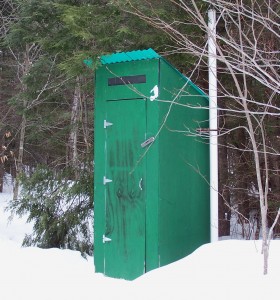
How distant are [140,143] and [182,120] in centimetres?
69

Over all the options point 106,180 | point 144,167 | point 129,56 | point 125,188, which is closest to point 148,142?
point 144,167

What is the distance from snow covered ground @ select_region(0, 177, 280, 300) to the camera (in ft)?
13.1

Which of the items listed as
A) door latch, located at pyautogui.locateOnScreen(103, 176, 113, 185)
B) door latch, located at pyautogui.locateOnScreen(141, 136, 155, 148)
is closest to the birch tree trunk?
door latch, located at pyautogui.locateOnScreen(103, 176, 113, 185)

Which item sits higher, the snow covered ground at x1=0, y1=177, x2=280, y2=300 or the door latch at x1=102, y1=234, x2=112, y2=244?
the door latch at x1=102, y1=234, x2=112, y2=244

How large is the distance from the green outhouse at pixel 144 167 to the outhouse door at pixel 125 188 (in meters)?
0.01

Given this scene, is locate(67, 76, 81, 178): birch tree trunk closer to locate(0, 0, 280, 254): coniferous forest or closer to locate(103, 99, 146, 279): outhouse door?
locate(0, 0, 280, 254): coniferous forest

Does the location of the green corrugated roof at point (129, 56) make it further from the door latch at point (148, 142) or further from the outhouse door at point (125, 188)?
the door latch at point (148, 142)

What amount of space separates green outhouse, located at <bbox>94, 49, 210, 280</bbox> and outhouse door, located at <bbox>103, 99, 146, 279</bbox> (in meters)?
0.01

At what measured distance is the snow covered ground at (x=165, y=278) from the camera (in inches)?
158

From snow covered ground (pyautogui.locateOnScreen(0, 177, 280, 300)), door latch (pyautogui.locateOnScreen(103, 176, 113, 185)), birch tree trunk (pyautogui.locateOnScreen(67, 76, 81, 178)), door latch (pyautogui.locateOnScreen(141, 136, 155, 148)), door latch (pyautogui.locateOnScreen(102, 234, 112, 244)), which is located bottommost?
snow covered ground (pyautogui.locateOnScreen(0, 177, 280, 300))

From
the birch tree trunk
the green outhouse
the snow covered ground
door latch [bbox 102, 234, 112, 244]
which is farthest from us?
the birch tree trunk

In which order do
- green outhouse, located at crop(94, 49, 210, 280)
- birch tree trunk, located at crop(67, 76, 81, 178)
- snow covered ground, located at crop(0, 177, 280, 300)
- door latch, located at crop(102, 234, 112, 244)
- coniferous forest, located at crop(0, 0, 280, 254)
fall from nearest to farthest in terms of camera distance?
snow covered ground, located at crop(0, 177, 280, 300)
green outhouse, located at crop(94, 49, 210, 280)
door latch, located at crop(102, 234, 112, 244)
coniferous forest, located at crop(0, 0, 280, 254)
birch tree trunk, located at crop(67, 76, 81, 178)

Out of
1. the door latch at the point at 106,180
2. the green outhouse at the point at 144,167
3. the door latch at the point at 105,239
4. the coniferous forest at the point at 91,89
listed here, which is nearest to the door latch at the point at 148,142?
the green outhouse at the point at 144,167

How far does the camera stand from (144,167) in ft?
18.6
